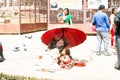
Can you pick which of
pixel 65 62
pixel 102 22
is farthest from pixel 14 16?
pixel 65 62

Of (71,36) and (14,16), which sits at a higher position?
(14,16)

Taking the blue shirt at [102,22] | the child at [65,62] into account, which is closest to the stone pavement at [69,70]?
the child at [65,62]

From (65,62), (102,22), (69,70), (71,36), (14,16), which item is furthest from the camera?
(14,16)

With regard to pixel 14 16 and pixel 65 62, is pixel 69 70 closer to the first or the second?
pixel 65 62

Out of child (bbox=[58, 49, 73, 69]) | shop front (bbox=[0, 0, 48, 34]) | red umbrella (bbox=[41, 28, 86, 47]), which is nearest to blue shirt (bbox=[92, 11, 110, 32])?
red umbrella (bbox=[41, 28, 86, 47])

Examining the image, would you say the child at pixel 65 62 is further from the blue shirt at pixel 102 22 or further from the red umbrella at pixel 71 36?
the blue shirt at pixel 102 22

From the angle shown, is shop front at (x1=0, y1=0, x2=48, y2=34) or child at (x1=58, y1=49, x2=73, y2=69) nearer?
child at (x1=58, y1=49, x2=73, y2=69)

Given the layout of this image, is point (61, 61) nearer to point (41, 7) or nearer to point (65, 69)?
point (65, 69)

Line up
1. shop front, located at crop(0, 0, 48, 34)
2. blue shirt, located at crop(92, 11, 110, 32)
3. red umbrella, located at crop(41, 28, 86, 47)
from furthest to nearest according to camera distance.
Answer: shop front, located at crop(0, 0, 48, 34) → blue shirt, located at crop(92, 11, 110, 32) → red umbrella, located at crop(41, 28, 86, 47)

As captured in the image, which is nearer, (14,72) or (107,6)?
(14,72)

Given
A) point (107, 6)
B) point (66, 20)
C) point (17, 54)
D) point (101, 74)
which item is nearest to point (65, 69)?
point (101, 74)

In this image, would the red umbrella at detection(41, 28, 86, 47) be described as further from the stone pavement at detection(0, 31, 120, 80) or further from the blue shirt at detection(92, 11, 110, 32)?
the blue shirt at detection(92, 11, 110, 32)

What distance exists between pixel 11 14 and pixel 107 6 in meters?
5.72

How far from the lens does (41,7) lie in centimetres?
3009
